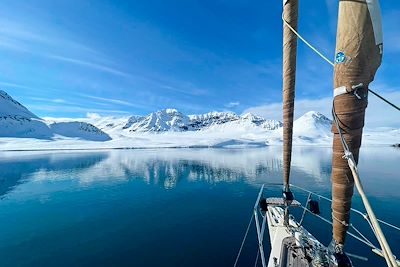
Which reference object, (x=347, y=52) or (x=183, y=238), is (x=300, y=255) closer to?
(x=347, y=52)

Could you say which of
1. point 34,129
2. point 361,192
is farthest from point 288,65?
point 34,129

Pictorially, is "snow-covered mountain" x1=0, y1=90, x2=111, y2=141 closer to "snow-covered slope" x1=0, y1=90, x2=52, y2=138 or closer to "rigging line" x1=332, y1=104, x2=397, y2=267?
"snow-covered slope" x1=0, y1=90, x2=52, y2=138

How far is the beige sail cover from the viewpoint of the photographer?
2.91 meters

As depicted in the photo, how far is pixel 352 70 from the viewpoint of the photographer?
3.10 meters

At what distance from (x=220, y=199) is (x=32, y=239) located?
18734mm

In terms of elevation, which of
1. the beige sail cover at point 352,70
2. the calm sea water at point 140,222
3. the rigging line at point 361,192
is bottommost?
the calm sea water at point 140,222

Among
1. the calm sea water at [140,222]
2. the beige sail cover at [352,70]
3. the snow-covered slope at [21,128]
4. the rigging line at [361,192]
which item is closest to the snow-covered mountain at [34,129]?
the snow-covered slope at [21,128]

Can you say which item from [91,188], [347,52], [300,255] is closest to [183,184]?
[91,188]

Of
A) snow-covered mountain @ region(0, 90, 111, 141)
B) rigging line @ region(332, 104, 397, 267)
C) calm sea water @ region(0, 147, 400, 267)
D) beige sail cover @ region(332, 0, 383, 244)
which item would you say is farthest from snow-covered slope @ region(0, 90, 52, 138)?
rigging line @ region(332, 104, 397, 267)

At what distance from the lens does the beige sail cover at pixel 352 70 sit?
9.55ft

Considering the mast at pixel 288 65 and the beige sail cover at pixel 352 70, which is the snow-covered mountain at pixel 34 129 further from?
the beige sail cover at pixel 352 70

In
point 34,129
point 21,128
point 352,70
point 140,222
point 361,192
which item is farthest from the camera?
point 34,129

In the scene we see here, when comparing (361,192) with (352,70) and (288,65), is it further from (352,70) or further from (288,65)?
(288,65)

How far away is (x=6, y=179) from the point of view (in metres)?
42.4
